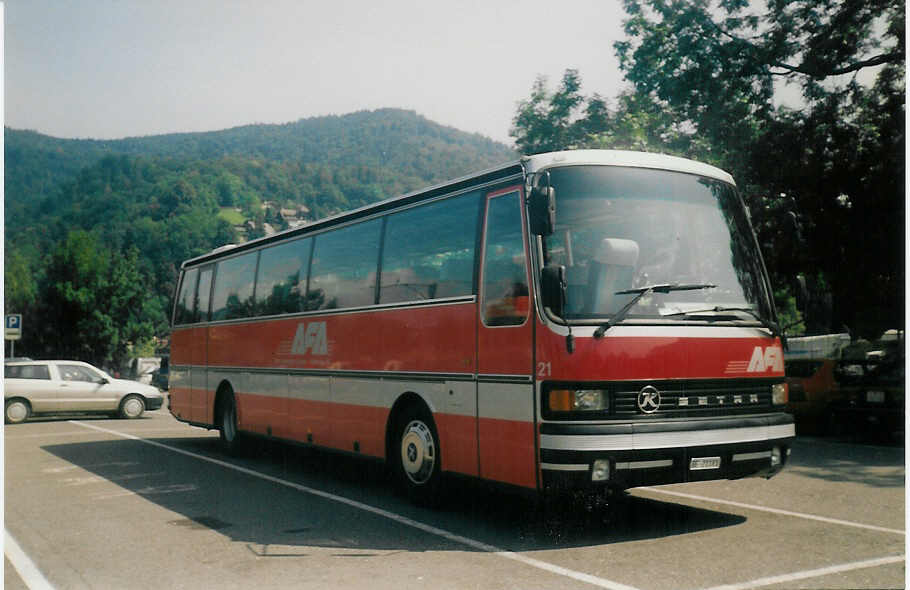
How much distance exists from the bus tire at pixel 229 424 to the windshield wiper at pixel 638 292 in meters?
8.25

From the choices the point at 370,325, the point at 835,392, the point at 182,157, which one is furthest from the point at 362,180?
the point at 370,325

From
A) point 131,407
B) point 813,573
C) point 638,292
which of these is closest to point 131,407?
point 131,407

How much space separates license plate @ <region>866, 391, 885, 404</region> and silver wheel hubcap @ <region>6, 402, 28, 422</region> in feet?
A: 60.8

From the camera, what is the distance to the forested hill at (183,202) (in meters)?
37.4

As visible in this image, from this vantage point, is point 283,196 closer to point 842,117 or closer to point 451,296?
point 842,117

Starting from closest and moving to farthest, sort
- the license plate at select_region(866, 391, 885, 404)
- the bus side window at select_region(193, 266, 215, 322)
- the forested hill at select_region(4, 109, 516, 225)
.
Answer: the license plate at select_region(866, 391, 885, 404), the bus side window at select_region(193, 266, 215, 322), the forested hill at select_region(4, 109, 516, 225)

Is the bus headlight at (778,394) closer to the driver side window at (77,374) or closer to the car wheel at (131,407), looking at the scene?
the car wheel at (131,407)

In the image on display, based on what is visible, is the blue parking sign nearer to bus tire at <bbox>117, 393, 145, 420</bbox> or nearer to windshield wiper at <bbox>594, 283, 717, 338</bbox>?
bus tire at <bbox>117, 393, 145, 420</bbox>

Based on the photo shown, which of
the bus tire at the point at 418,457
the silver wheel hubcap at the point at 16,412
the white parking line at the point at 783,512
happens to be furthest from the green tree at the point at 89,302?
the white parking line at the point at 783,512

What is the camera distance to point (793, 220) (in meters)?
8.58

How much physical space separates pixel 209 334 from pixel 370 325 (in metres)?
6.03

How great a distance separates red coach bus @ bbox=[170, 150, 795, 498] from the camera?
7180mm

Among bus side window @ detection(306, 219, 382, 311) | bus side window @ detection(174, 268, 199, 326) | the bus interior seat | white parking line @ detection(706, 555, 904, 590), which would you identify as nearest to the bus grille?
the bus interior seat

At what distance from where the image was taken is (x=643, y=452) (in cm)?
714
